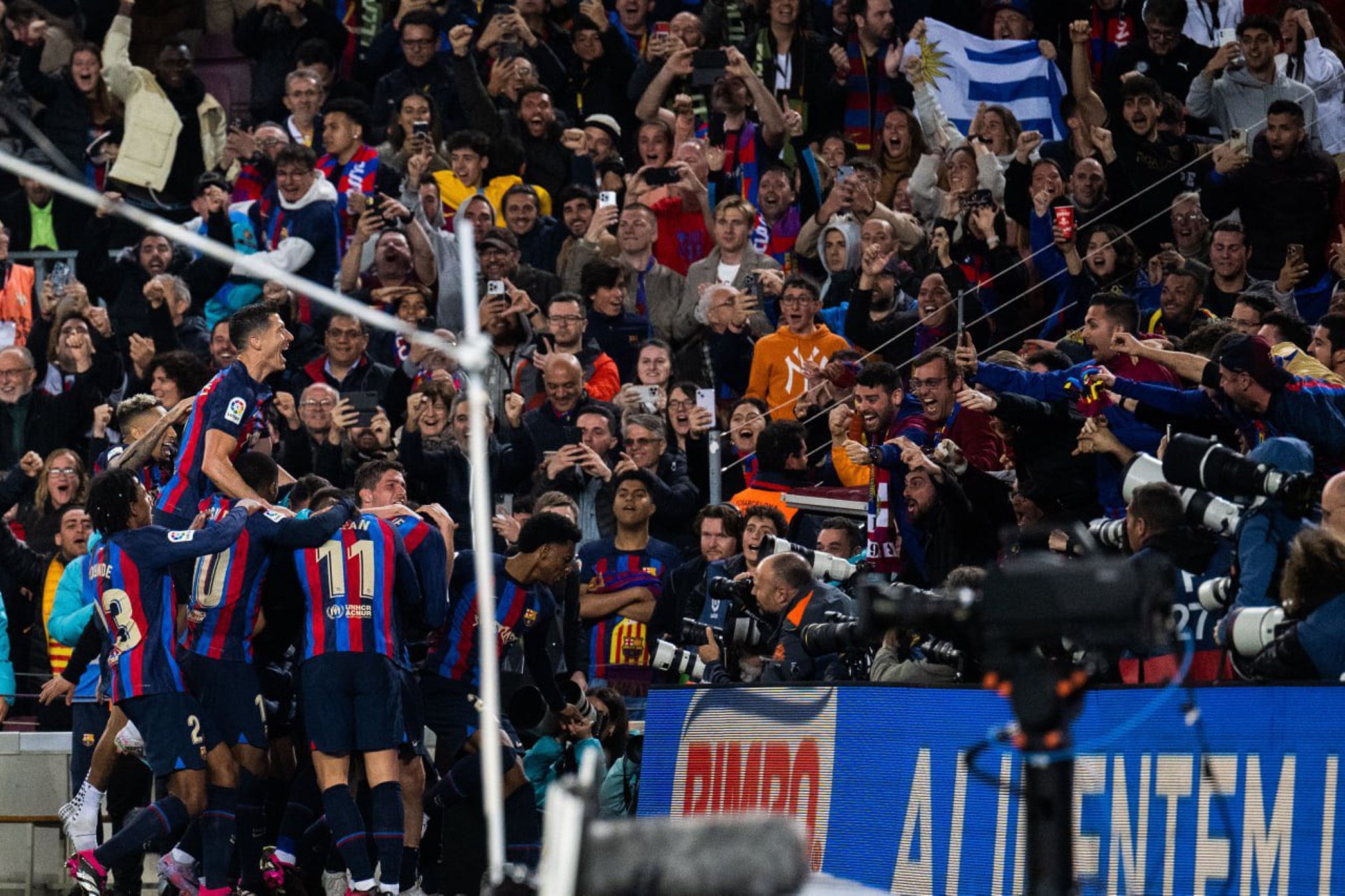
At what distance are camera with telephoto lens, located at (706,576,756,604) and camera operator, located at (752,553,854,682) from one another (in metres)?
0.20

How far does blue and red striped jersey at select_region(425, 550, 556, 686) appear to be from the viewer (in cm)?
1093

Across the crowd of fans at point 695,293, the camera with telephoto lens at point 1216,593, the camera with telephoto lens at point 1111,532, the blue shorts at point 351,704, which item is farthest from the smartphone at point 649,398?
the camera with telephoto lens at point 1216,593

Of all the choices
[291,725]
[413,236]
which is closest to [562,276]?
[413,236]

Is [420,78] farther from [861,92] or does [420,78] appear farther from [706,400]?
[706,400]

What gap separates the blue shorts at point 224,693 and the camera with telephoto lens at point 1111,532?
429 centimetres

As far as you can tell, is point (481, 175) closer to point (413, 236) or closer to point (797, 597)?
point (413, 236)

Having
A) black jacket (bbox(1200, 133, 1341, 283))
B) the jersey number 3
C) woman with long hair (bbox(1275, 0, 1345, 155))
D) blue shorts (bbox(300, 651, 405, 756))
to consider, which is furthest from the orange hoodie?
the jersey number 3

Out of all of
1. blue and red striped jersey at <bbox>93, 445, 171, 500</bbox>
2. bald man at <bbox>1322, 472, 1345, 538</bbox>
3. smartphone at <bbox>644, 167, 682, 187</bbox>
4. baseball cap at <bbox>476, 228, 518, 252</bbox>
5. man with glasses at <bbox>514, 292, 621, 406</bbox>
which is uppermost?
smartphone at <bbox>644, 167, 682, 187</bbox>

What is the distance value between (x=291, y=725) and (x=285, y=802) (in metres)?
0.41

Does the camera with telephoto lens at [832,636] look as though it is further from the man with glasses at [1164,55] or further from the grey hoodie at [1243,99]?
the man with glasses at [1164,55]

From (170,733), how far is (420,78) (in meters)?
8.41

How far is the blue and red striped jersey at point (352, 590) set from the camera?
10.1m

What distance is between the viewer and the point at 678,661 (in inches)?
401

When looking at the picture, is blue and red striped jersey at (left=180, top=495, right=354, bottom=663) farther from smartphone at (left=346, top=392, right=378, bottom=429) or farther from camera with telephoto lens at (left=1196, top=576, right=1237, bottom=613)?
camera with telephoto lens at (left=1196, top=576, right=1237, bottom=613)
